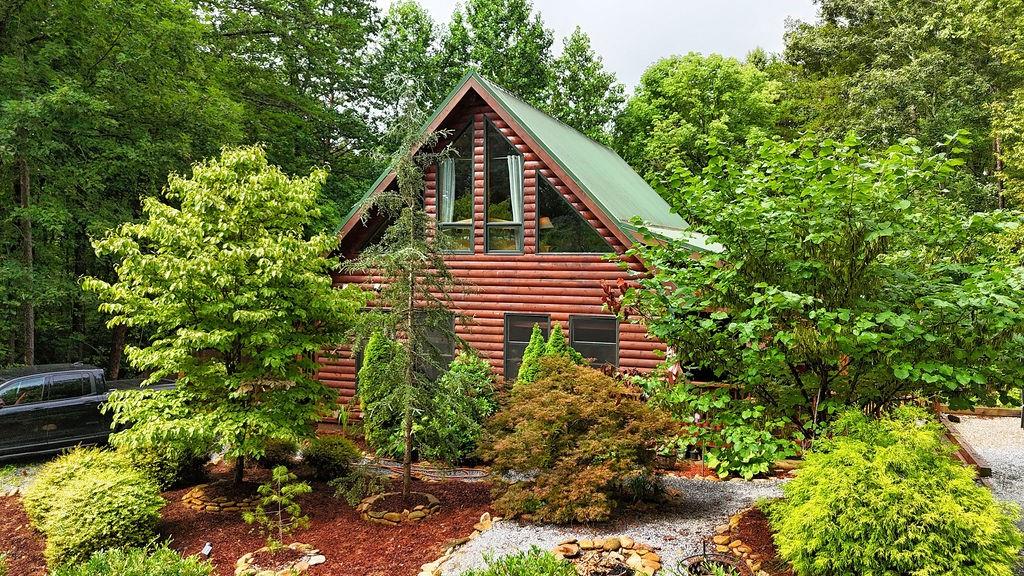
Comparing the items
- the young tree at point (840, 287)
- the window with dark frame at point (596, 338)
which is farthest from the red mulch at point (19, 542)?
the window with dark frame at point (596, 338)

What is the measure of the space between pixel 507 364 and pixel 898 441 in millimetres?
7741

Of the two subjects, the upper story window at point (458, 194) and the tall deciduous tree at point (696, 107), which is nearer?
the upper story window at point (458, 194)

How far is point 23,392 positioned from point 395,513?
7.48m

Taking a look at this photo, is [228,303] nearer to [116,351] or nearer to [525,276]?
[525,276]

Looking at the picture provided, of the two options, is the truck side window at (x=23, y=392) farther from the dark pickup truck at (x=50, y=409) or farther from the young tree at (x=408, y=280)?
the young tree at (x=408, y=280)

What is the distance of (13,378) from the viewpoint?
401 inches

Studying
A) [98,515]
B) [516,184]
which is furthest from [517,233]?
[98,515]

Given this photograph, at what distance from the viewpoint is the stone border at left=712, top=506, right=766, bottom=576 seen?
5.57 meters

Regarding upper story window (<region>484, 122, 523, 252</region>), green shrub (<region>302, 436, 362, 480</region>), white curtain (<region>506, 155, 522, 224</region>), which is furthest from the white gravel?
green shrub (<region>302, 436, 362, 480</region>)

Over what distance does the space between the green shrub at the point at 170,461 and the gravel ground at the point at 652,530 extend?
13.8ft

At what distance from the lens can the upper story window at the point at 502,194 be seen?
11938 mm

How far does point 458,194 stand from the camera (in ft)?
40.7

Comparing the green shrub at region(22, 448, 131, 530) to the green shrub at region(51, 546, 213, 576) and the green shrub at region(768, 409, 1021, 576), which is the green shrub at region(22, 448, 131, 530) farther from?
the green shrub at region(768, 409, 1021, 576)

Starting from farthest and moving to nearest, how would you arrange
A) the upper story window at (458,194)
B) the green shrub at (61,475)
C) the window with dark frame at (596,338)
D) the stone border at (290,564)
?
the upper story window at (458,194) → the window with dark frame at (596,338) → the green shrub at (61,475) → the stone border at (290,564)
